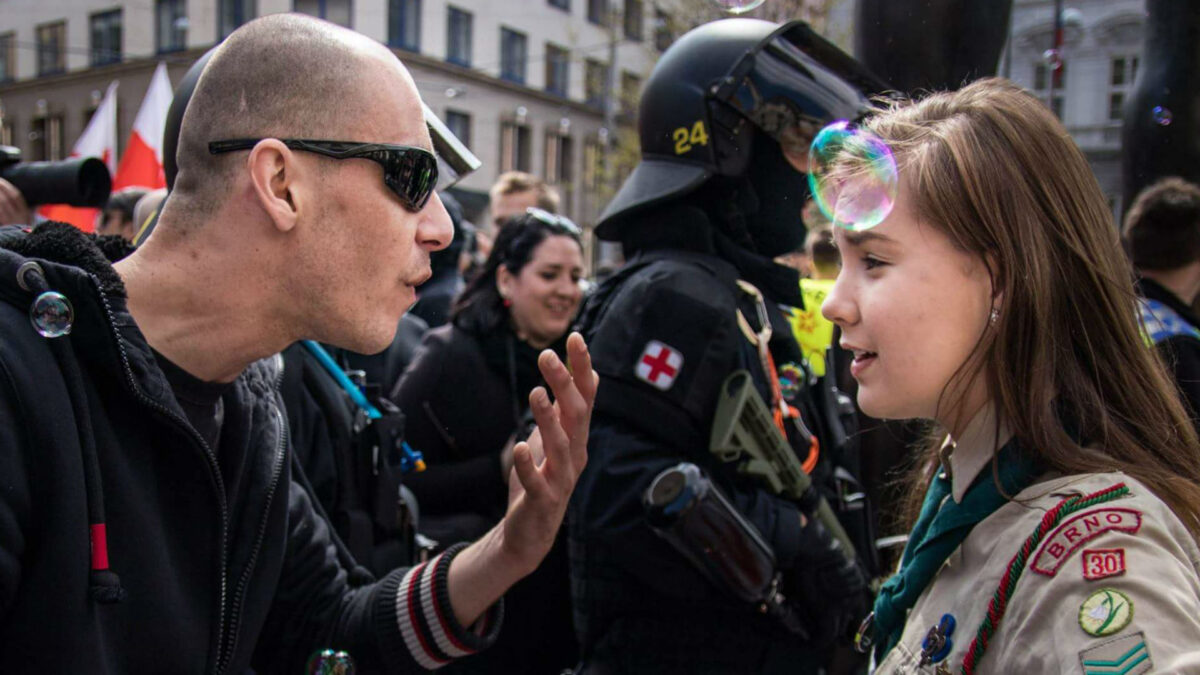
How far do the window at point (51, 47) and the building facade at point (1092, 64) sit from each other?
1822cm

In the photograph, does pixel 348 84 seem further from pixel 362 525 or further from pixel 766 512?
pixel 766 512

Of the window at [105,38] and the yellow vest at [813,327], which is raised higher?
the window at [105,38]

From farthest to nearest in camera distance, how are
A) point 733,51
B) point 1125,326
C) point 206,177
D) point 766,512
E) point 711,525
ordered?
1. point 733,51
2. point 766,512
3. point 711,525
4. point 206,177
5. point 1125,326

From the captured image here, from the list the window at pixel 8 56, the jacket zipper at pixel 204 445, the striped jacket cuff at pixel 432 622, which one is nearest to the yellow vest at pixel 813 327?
the striped jacket cuff at pixel 432 622

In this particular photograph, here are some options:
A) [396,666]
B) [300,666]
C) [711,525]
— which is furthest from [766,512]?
[300,666]

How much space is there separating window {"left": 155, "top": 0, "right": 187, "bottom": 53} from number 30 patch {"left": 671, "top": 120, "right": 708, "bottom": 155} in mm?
17866

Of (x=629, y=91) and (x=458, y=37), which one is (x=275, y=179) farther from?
(x=458, y=37)

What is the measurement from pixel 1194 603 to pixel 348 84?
4.86 ft

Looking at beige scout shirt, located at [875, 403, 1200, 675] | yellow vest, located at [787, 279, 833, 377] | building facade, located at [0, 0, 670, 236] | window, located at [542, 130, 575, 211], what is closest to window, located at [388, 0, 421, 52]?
building facade, located at [0, 0, 670, 236]

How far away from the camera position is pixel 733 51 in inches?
116

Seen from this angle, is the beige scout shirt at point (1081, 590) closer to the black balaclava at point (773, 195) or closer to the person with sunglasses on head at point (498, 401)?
the black balaclava at point (773, 195)

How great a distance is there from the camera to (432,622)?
1.98 metres

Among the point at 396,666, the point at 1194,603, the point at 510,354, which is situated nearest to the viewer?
the point at 1194,603

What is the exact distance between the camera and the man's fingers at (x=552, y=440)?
5.74ft
